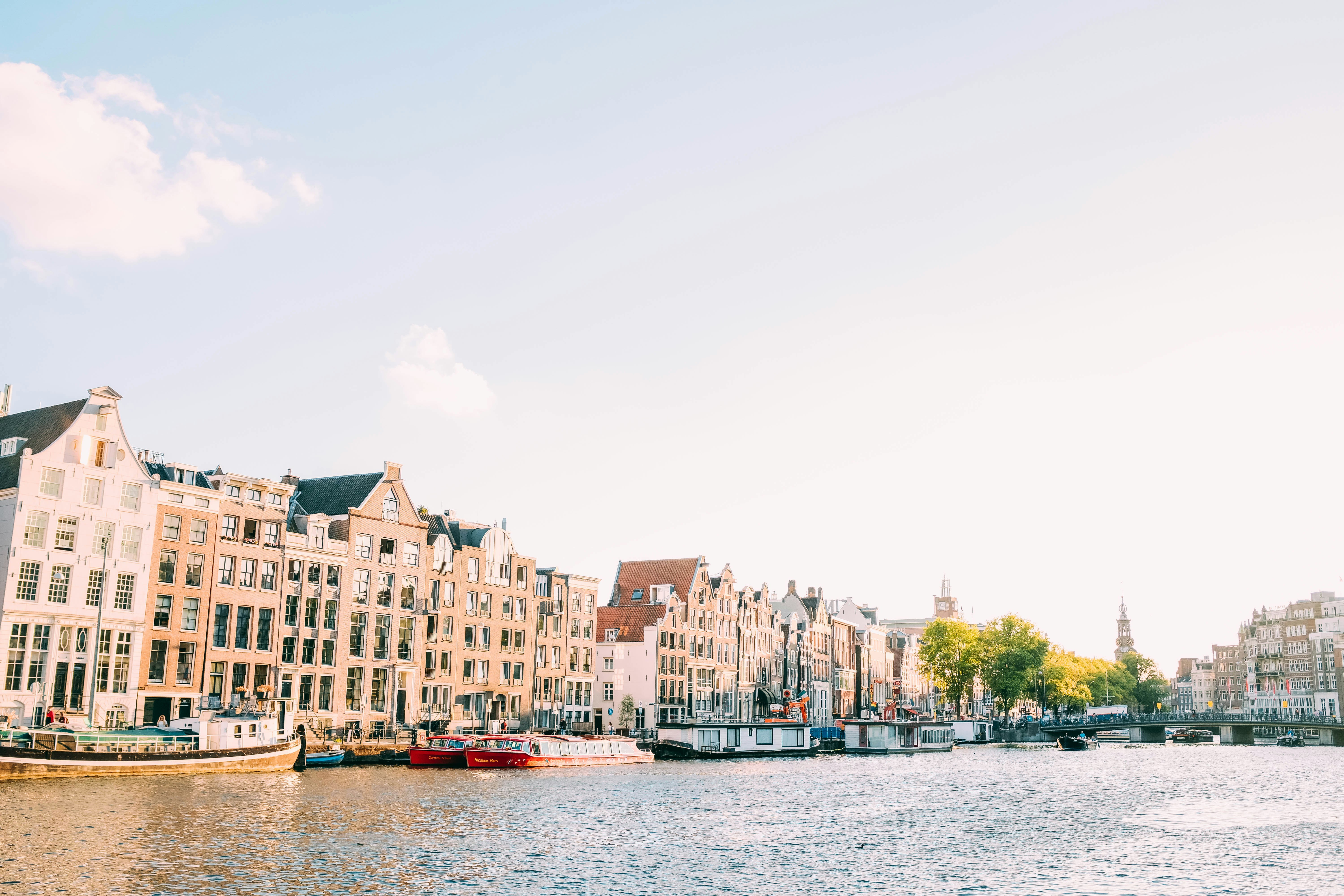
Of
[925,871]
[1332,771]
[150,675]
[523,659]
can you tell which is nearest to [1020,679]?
[1332,771]

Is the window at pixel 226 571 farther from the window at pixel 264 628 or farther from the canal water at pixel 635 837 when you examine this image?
the canal water at pixel 635 837

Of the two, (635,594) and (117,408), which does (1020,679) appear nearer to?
(635,594)

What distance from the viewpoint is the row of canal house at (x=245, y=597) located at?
73.1 meters

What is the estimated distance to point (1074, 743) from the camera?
15350 centimetres

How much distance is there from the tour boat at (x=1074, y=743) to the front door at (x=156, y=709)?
4497 inches

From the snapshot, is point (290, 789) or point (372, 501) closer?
point (290, 789)

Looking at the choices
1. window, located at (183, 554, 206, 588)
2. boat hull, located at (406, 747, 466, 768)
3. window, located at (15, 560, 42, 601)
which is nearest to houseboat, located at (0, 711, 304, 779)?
boat hull, located at (406, 747, 466, 768)

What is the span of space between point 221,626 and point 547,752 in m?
24.6

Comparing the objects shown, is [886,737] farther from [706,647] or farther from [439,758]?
[439,758]

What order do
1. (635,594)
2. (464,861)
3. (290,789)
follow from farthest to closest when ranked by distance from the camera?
(635,594) → (290,789) → (464,861)

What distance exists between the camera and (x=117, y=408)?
7838 centimetres

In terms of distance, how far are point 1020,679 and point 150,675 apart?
126601 millimetres

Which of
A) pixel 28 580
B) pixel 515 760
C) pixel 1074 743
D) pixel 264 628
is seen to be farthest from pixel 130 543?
pixel 1074 743

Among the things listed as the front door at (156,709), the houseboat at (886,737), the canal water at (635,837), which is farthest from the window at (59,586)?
the houseboat at (886,737)
